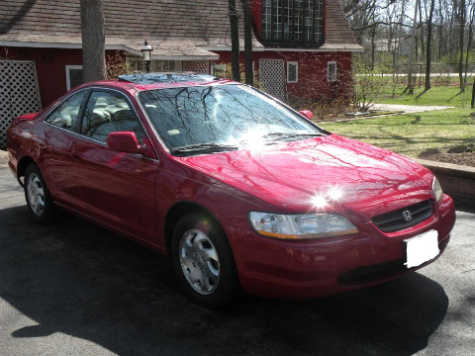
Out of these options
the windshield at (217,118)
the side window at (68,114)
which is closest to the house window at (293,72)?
the side window at (68,114)

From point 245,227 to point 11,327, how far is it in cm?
173

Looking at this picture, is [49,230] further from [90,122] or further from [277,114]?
[277,114]

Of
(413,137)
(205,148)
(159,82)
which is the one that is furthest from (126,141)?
(413,137)

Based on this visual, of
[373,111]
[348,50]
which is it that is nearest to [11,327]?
[373,111]

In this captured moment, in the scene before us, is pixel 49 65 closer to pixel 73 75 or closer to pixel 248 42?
pixel 73 75

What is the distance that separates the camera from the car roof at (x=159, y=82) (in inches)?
199

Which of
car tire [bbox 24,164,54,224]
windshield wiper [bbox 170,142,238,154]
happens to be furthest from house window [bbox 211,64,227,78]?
windshield wiper [bbox 170,142,238,154]

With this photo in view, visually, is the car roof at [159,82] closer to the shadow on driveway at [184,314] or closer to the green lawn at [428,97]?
the shadow on driveway at [184,314]

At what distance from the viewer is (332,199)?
3576 mm

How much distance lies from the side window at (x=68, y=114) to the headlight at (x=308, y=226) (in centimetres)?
274

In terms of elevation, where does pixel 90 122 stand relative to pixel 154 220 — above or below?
above

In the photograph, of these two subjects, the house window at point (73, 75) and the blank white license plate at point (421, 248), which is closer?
the blank white license plate at point (421, 248)

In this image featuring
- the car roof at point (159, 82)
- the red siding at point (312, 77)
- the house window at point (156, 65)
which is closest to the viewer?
the car roof at point (159, 82)

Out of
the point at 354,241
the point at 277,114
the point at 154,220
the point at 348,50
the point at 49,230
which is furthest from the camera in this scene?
the point at 348,50
